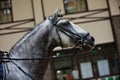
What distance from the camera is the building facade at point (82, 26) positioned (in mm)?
16469

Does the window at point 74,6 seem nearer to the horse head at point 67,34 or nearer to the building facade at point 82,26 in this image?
the building facade at point 82,26

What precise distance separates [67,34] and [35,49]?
1.61 ft

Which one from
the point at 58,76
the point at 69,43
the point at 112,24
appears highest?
the point at 112,24

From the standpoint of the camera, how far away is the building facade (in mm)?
16469

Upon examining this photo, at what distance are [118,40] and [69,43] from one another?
1277 centimetres

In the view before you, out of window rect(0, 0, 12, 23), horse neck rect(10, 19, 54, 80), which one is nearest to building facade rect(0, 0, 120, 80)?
window rect(0, 0, 12, 23)

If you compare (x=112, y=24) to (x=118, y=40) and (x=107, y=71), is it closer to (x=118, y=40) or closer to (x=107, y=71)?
(x=118, y=40)

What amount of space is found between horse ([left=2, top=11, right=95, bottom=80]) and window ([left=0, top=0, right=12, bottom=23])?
43.6 feet

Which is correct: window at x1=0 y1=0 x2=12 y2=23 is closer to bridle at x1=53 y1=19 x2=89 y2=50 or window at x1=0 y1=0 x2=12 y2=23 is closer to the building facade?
the building facade

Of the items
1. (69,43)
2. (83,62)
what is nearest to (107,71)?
(83,62)

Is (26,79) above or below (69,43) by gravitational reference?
below

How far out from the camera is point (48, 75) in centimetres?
1608

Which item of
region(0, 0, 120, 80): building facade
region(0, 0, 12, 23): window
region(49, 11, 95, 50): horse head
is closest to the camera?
region(49, 11, 95, 50): horse head

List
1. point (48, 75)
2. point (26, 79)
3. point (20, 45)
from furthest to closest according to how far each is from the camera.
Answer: point (48, 75), point (20, 45), point (26, 79)
